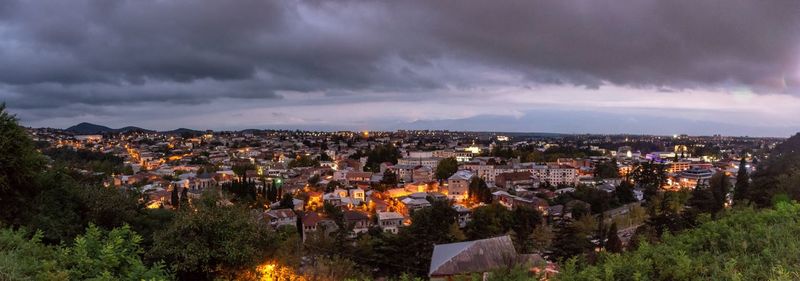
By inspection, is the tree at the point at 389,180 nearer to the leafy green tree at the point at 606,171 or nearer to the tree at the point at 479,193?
the tree at the point at 479,193

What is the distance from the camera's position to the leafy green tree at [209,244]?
7133 millimetres

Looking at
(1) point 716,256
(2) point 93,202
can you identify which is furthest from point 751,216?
(2) point 93,202

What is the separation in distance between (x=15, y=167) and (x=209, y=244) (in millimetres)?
4859

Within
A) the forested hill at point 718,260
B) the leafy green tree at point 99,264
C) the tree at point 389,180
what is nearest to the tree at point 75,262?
the leafy green tree at point 99,264

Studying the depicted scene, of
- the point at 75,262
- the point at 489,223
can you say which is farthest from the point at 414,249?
the point at 75,262

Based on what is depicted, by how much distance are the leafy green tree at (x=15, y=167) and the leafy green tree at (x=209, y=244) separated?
391cm

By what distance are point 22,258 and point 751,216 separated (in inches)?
303

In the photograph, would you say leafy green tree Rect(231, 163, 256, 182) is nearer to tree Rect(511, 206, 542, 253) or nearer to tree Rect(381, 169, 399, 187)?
tree Rect(381, 169, 399, 187)

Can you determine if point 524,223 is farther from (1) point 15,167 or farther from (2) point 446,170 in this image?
(2) point 446,170

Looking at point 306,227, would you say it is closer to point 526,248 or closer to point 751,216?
point 526,248

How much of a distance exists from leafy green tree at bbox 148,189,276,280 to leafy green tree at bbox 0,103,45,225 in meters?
3.91

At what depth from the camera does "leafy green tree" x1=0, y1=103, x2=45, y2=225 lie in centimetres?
888

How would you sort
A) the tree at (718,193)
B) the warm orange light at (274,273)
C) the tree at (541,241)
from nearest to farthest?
1. the warm orange light at (274,273)
2. the tree at (541,241)
3. the tree at (718,193)

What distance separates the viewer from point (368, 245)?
17.0 m
